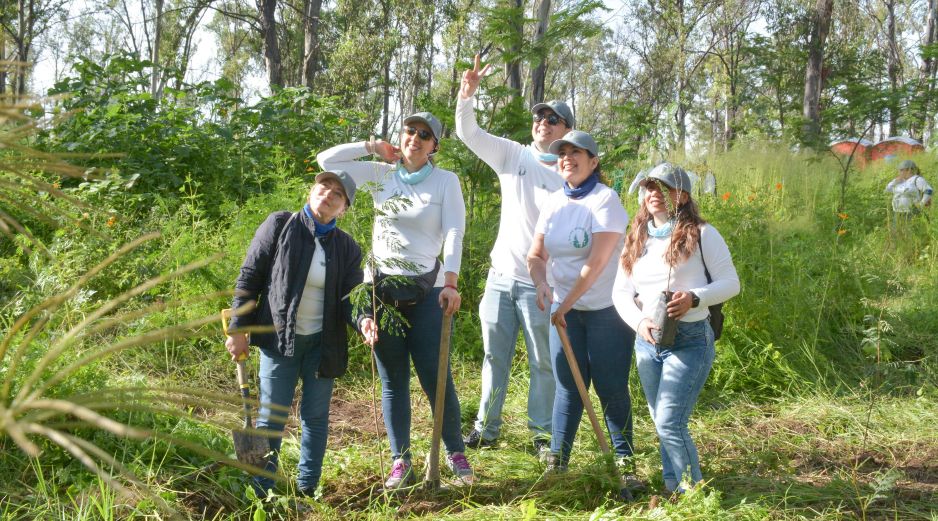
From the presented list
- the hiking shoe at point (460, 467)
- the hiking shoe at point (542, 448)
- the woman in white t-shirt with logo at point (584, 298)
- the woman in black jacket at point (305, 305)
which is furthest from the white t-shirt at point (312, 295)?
the hiking shoe at point (542, 448)

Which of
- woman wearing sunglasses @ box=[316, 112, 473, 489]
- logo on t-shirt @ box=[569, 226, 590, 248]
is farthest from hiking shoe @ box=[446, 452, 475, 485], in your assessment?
logo on t-shirt @ box=[569, 226, 590, 248]

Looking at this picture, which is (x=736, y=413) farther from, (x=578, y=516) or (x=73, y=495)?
(x=73, y=495)

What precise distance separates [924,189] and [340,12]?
18.7 metres

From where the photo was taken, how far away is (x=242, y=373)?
320cm

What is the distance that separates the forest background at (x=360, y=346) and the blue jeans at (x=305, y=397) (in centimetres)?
15

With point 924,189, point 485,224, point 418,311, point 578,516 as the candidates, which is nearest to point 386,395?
point 418,311

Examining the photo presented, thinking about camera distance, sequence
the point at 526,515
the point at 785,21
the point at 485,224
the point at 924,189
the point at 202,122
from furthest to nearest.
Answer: the point at 785,21
the point at 924,189
the point at 202,122
the point at 485,224
the point at 526,515

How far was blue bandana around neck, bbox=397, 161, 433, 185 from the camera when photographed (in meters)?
3.73

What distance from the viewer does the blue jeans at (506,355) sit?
4125mm

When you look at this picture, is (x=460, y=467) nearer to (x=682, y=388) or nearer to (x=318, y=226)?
(x=682, y=388)

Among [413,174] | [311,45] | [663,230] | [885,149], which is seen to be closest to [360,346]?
[413,174]

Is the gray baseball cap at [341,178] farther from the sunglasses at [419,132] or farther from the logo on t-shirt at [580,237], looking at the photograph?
the logo on t-shirt at [580,237]

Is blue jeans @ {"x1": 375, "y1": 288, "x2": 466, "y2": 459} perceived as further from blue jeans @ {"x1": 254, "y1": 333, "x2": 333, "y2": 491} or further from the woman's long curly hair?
the woman's long curly hair

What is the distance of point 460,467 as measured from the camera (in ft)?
11.9
